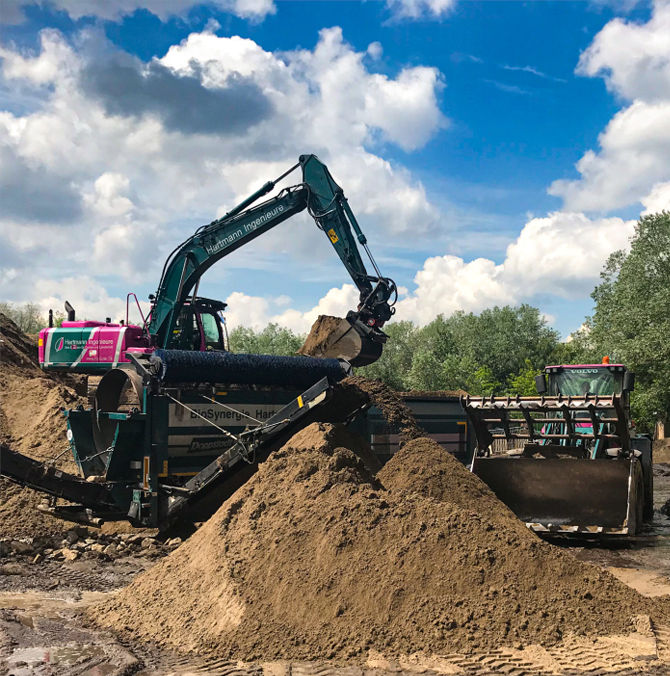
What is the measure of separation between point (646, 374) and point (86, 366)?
78.0ft

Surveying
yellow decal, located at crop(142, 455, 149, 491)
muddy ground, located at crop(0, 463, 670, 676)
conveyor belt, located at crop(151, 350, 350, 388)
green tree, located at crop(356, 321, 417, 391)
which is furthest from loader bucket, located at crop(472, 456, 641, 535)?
green tree, located at crop(356, 321, 417, 391)

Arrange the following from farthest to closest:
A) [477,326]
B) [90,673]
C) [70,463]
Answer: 1. [477,326]
2. [70,463]
3. [90,673]

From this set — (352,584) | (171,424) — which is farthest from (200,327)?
(352,584)

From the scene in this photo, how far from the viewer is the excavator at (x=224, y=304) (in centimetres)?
1253

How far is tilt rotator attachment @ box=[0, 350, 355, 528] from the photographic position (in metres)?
8.29

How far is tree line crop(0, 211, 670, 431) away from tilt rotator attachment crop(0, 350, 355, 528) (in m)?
21.6

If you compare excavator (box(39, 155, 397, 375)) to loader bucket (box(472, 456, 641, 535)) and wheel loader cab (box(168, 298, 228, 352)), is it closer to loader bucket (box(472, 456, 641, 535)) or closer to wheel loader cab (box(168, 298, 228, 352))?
wheel loader cab (box(168, 298, 228, 352))

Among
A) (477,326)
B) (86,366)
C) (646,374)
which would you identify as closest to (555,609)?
(86,366)

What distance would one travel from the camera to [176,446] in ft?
28.4

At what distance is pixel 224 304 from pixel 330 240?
7.44 feet

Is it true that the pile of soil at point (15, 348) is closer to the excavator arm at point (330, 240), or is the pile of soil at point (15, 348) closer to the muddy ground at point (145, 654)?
the excavator arm at point (330, 240)

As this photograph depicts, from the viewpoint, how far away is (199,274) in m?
13.7

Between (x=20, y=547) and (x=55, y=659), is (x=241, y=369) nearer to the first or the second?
(x=20, y=547)

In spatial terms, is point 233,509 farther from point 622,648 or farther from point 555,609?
point 622,648
